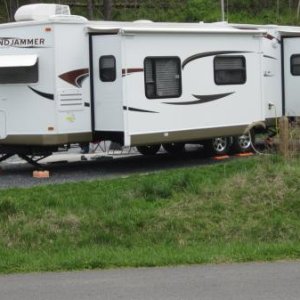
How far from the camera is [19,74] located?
568 inches

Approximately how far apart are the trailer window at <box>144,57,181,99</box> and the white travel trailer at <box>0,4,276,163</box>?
19 mm

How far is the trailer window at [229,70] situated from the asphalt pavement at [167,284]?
333 inches

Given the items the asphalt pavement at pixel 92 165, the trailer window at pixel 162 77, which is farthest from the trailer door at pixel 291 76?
the trailer window at pixel 162 77

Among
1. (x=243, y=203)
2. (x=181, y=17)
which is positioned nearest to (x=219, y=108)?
(x=243, y=203)

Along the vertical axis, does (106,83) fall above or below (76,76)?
below

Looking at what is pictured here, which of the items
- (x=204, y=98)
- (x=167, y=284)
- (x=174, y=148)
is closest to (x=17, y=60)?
(x=204, y=98)

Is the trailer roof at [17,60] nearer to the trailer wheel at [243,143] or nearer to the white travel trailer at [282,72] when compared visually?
the trailer wheel at [243,143]

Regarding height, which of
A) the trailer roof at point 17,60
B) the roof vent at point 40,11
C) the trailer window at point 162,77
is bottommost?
the trailer window at point 162,77

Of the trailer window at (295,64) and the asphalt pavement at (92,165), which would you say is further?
the trailer window at (295,64)

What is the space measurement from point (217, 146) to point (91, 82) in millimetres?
3636

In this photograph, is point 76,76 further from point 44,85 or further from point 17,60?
point 17,60

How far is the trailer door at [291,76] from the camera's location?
18438 millimetres

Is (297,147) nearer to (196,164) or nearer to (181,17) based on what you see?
(196,164)

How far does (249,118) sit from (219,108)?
3.09ft
